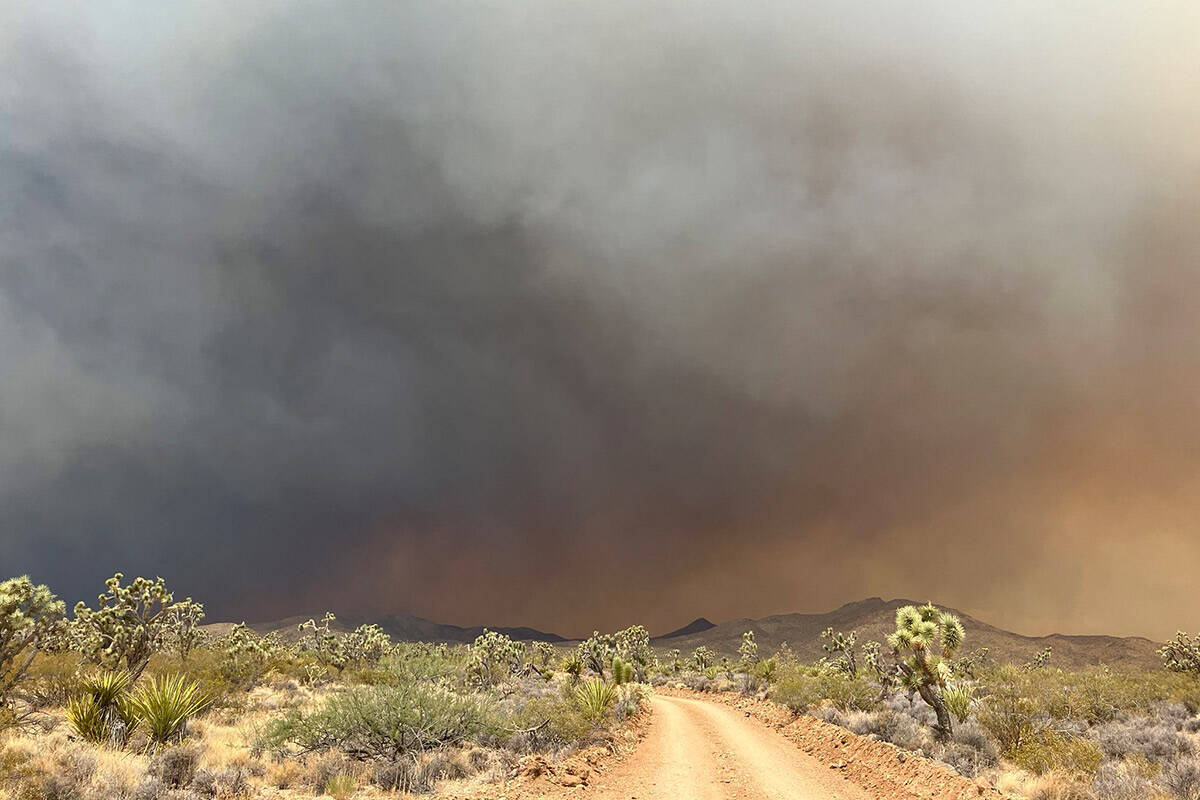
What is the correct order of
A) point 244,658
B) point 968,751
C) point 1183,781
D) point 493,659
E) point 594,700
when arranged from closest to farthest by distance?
point 1183,781 < point 968,751 < point 594,700 < point 244,658 < point 493,659

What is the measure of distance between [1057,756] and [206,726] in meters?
25.6

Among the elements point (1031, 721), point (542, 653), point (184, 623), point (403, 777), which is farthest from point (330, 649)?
point (1031, 721)

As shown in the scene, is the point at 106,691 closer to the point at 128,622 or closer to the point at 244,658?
the point at 128,622

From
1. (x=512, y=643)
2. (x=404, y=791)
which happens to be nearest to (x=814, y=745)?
(x=404, y=791)

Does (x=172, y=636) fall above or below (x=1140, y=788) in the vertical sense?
above

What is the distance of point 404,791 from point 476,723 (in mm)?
3707

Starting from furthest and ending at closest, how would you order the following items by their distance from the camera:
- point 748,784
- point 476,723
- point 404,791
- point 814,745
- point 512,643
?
1. point 512,643
2. point 814,745
3. point 476,723
4. point 748,784
5. point 404,791

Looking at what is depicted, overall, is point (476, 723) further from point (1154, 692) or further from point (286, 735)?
point (1154, 692)

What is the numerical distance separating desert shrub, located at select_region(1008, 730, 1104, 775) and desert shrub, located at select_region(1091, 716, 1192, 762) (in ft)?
2.55

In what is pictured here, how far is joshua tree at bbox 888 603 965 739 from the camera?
20.0 meters

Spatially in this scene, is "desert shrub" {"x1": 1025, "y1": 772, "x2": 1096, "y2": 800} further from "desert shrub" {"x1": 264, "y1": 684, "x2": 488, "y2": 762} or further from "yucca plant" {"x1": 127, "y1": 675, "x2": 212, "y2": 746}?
"yucca plant" {"x1": 127, "y1": 675, "x2": 212, "y2": 746}

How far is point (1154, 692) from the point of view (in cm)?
2539

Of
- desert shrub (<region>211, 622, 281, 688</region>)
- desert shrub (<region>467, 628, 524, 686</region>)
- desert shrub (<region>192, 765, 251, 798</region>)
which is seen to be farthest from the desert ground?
desert shrub (<region>467, 628, 524, 686</region>)

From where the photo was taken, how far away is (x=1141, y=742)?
17.0m
